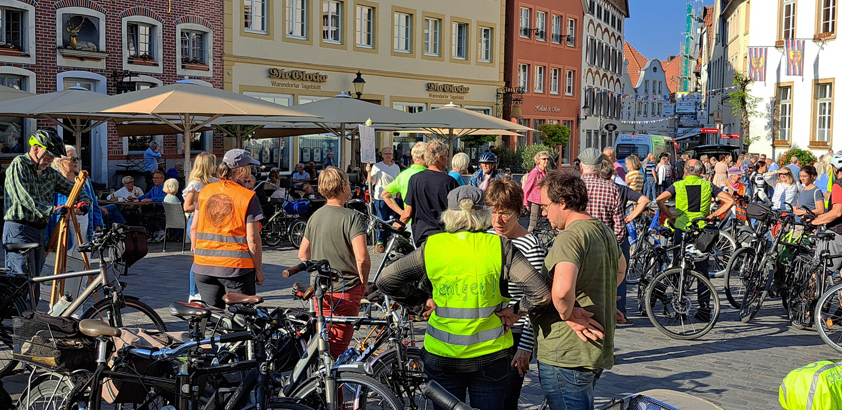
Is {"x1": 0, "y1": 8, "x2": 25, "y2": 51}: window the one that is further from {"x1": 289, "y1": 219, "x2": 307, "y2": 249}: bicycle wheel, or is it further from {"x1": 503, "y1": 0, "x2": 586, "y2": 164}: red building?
{"x1": 503, "y1": 0, "x2": 586, "y2": 164}: red building

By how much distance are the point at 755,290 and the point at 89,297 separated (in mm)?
6701

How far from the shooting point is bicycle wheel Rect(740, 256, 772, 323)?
367 inches

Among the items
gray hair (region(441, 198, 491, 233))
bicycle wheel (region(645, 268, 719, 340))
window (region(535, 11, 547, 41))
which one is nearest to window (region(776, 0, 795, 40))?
window (region(535, 11, 547, 41))

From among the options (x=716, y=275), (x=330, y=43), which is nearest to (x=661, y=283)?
(x=716, y=275)

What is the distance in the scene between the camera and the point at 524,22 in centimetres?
3875

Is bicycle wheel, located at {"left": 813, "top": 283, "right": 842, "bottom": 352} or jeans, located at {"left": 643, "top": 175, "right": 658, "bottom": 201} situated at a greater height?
jeans, located at {"left": 643, "top": 175, "right": 658, "bottom": 201}

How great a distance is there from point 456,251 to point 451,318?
32 centimetres

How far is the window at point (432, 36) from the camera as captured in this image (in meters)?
32.2

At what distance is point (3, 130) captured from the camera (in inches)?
774

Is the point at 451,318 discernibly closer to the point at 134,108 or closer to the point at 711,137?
the point at 134,108

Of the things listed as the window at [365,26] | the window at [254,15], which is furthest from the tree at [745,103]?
the window at [254,15]

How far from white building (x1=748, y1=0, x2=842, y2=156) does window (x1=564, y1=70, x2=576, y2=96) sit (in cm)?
1402

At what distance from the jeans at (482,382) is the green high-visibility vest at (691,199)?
6442mm

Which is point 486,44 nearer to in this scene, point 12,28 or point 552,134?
point 552,134
